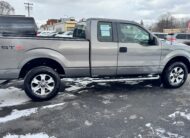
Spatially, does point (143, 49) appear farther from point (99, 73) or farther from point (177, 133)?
point (177, 133)

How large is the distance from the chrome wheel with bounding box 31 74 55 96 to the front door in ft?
5.49

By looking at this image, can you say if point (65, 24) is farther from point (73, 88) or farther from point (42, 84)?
point (42, 84)

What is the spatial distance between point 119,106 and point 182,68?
244 cm

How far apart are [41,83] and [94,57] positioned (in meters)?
1.33

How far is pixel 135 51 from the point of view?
5.82m

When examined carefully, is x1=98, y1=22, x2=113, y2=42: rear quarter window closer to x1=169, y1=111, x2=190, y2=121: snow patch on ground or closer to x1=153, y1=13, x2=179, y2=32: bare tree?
x1=169, y1=111, x2=190, y2=121: snow patch on ground

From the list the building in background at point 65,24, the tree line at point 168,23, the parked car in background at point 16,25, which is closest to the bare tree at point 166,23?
the tree line at point 168,23

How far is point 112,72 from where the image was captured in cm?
576

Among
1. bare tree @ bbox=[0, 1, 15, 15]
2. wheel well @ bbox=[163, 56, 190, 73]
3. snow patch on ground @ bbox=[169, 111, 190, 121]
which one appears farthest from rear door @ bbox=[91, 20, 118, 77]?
bare tree @ bbox=[0, 1, 15, 15]

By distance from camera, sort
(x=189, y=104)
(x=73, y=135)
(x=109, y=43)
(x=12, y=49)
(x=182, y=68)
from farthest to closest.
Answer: (x=182, y=68)
(x=109, y=43)
(x=189, y=104)
(x=12, y=49)
(x=73, y=135)

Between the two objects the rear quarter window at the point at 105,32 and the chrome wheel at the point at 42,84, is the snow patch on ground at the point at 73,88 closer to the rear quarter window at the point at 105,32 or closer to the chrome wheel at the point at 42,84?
the chrome wheel at the point at 42,84

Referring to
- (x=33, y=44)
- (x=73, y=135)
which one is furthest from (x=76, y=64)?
(x=73, y=135)

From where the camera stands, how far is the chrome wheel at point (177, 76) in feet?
20.9

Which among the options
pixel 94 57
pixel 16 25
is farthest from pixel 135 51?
pixel 16 25
